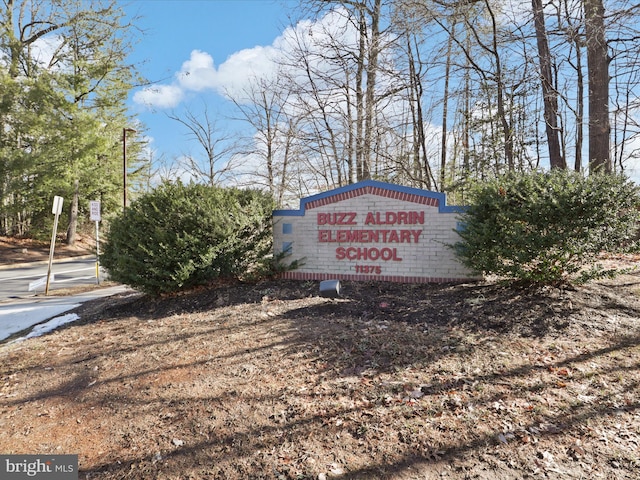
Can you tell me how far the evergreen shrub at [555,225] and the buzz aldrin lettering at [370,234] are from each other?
1548 millimetres

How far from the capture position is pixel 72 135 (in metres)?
21.6

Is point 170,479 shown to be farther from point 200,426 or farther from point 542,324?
point 542,324

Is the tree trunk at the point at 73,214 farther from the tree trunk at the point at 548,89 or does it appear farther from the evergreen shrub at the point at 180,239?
the tree trunk at the point at 548,89

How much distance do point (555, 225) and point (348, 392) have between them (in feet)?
13.4

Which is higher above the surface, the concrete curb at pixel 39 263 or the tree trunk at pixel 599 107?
the tree trunk at pixel 599 107

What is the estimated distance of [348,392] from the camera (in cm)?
324

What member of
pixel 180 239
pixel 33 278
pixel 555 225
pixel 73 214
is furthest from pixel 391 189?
pixel 73 214

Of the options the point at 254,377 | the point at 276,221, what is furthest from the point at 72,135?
the point at 254,377

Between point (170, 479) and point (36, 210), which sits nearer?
point (170, 479)

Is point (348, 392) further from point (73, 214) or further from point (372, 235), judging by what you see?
point (73, 214)

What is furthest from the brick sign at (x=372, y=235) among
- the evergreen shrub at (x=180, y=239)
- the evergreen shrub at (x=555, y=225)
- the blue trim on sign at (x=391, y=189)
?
the evergreen shrub at (x=180, y=239)

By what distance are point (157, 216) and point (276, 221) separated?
243 cm

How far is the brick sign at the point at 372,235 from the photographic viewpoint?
22.9 feet

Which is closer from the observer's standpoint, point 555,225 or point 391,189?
point 555,225
